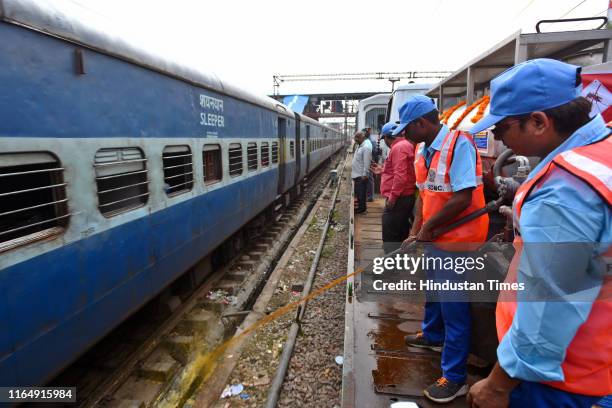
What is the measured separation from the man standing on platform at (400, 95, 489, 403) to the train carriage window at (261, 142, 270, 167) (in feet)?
17.8

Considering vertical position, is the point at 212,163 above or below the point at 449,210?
above

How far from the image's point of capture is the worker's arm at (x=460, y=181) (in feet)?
8.13

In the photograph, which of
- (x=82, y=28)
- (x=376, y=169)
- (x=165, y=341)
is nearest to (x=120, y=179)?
(x=82, y=28)

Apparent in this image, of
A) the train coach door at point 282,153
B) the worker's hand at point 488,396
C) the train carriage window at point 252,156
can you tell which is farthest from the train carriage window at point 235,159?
the worker's hand at point 488,396

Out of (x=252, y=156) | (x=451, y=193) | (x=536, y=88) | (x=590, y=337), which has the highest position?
(x=536, y=88)

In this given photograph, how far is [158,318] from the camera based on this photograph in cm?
475

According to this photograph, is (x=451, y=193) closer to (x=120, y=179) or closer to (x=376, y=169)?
(x=120, y=179)

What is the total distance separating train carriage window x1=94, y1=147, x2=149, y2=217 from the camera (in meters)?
2.99

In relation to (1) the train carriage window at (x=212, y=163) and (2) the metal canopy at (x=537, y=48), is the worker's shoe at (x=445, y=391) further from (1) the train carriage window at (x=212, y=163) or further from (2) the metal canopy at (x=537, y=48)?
(1) the train carriage window at (x=212, y=163)

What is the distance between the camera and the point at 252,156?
23.5 ft

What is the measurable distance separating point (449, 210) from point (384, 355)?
140 centimetres

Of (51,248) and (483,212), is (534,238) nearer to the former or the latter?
(483,212)

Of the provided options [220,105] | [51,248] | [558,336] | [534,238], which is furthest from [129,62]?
[558,336]

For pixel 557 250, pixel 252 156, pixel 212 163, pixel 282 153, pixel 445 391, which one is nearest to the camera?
pixel 557 250
